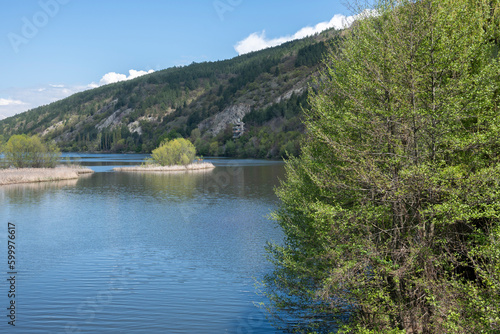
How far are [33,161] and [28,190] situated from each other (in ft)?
102

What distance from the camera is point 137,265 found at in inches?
1013

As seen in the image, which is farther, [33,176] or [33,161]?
[33,161]

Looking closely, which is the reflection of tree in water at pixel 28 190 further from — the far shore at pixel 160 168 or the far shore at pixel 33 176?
the far shore at pixel 160 168

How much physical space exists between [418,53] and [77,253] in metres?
24.8

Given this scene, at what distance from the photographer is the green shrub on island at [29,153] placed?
86.8 metres

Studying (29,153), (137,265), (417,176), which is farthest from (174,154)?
(417,176)

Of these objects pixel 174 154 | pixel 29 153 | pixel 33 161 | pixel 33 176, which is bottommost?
pixel 33 176

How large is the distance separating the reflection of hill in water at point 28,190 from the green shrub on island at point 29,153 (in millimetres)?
16387

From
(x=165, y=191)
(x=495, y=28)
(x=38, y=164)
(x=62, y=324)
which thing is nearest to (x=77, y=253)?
(x=62, y=324)

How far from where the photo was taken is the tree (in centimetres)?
1278

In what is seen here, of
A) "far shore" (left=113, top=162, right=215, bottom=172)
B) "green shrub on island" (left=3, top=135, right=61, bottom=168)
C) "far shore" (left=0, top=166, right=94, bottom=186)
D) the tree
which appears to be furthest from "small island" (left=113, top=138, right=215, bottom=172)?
the tree

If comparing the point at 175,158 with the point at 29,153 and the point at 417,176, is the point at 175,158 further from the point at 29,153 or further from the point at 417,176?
the point at 417,176

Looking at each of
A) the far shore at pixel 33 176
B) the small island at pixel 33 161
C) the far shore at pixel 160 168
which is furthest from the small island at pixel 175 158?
the far shore at pixel 33 176

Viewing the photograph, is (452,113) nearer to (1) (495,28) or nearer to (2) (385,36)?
(2) (385,36)
